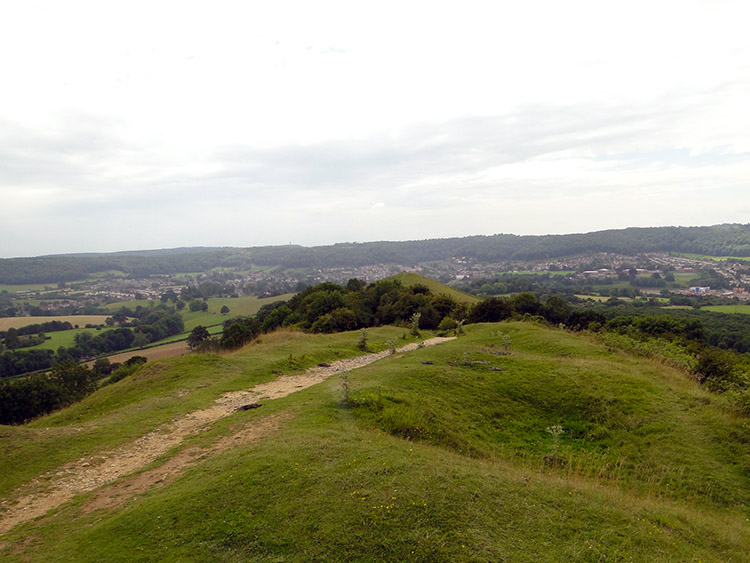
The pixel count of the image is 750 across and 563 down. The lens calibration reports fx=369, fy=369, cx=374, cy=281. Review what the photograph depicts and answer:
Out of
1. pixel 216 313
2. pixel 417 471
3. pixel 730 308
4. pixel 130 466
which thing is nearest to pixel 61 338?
pixel 216 313

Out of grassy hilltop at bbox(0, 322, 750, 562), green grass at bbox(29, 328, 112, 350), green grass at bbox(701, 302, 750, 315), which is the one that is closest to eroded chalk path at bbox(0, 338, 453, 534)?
grassy hilltop at bbox(0, 322, 750, 562)

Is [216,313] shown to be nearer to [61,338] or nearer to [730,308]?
[61,338]

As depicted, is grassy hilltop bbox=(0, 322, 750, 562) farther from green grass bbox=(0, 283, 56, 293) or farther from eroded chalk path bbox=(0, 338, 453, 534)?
green grass bbox=(0, 283, 56, 293)

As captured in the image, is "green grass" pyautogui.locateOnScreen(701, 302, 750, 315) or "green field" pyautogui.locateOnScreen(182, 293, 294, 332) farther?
"green field" pyautogui.locateOnScreen(182, 293, 294, 332)

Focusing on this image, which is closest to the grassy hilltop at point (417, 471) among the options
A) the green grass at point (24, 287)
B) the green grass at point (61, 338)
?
the green grass at point (61, 338)

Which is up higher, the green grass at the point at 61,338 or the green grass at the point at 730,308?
the green grass at the point at 730,308

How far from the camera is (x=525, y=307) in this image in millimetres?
45750

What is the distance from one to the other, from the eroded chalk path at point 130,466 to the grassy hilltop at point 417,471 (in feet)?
0.38

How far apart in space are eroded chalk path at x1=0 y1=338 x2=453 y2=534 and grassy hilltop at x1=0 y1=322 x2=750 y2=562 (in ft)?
0.38

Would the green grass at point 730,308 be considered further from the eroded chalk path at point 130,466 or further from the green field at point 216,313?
the green field at point 216,313

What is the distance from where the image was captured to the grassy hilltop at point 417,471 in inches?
256

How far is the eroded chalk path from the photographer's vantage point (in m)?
9.23

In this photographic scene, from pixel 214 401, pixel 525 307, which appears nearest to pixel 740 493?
pixel 214 401

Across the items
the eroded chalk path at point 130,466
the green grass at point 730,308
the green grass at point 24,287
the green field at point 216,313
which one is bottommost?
the green field at point 216,313
